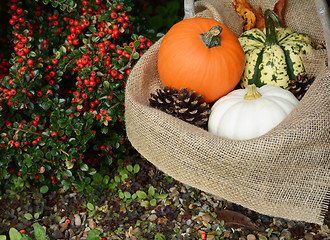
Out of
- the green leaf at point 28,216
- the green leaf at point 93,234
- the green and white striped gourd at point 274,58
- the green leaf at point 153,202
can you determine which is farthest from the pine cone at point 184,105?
the green leaf at point 28,216

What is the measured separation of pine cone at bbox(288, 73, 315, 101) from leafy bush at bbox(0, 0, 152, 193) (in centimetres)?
77

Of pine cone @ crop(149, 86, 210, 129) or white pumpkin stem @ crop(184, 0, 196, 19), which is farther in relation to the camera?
white pumpkin stem @ crop(184, 0, 196, 19)

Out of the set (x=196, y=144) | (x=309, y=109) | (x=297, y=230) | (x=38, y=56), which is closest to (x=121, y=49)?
(x=38, y=56)

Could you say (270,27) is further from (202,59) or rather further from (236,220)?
(236,220)

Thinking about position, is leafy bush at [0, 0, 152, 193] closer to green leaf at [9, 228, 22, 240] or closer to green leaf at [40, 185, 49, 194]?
green leaf at [40, 185, 49, 194]

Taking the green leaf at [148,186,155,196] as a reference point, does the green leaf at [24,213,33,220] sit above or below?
below

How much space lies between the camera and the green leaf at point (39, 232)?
6.97 feet

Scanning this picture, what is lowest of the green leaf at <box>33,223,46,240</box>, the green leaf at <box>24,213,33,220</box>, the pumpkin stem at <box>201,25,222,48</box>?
the green leaf at <box>24,213,33,220</box>

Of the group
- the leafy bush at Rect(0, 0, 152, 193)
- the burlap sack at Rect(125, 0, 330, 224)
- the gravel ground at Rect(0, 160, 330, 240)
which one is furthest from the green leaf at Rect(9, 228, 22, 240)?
the burlap sack at Rect(125, 0, 330, 224)

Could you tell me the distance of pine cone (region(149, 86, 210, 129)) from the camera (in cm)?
175

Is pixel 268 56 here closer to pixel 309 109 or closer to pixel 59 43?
pixel 309 109

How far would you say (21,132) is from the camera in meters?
2.20

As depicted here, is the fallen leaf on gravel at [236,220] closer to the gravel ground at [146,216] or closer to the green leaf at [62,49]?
the gravel ground at [146,216]

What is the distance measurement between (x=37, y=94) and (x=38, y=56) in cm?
21
